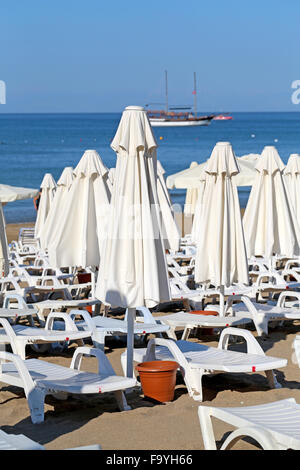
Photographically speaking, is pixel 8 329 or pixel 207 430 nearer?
pixel 207 430

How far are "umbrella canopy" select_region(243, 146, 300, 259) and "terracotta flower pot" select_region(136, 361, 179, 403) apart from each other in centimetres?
420

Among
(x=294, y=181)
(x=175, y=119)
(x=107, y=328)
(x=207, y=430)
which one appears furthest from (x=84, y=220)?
(x=175, y=119)

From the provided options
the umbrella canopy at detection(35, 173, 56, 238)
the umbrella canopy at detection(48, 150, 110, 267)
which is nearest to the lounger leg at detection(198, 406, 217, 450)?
the umbrella canopy at detection(48, 150, 110, 267)

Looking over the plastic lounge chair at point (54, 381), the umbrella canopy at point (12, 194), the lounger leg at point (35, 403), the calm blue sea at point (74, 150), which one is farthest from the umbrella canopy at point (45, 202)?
the calm blue sea at point (74, 150)

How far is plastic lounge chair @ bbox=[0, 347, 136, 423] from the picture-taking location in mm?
4727

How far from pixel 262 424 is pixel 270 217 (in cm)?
587

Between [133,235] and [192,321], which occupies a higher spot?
[133,235]

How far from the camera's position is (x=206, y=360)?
17.6ft

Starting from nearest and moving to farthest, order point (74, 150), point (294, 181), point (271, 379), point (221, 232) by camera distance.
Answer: point (271, 379)
point (221, 232)
point (294, 181)
point (74, 150)

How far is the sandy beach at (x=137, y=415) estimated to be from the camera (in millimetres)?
4238

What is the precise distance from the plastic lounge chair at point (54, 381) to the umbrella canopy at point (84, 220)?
10.0 feet

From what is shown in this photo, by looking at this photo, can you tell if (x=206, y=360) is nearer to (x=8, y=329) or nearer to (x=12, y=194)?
(x=8, y=329)

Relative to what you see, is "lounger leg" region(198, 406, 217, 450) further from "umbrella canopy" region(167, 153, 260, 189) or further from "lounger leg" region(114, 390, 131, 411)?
"umbrella canopy" region(167, 153, 260, 189)

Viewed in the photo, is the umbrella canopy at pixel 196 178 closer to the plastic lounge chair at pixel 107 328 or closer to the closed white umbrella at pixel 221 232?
the closed white umbrella at pixel 221 232
